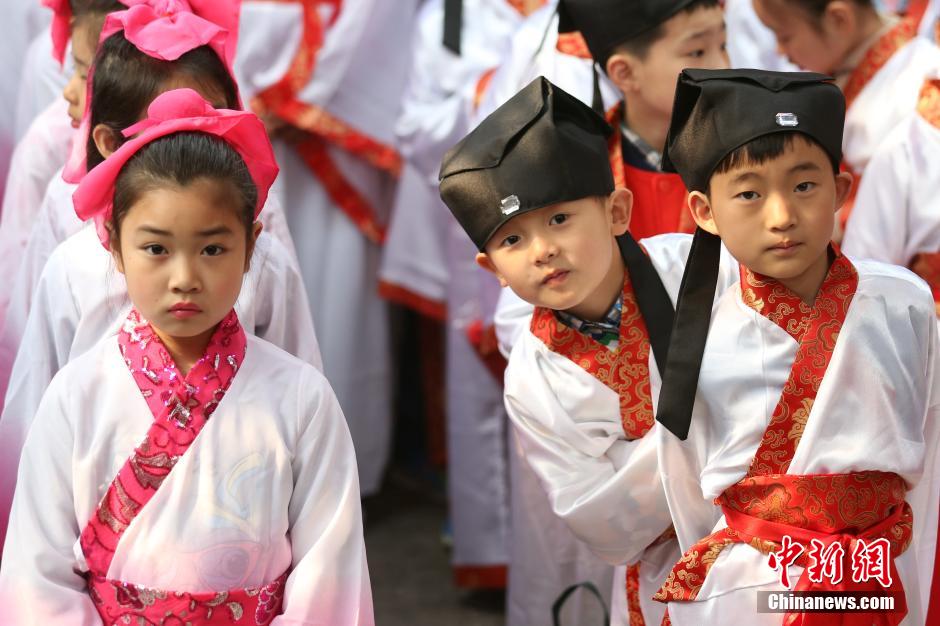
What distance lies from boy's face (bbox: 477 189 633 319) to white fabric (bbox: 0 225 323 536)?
546mm

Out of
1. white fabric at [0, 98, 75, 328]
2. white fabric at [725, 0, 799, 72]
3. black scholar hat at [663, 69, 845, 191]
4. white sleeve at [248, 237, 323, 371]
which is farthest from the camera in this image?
white fabric at [725, 0, 799, 72]

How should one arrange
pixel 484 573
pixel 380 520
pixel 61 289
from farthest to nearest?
1. pixel 380 520
2. pixel 484 573
3. pixel 61 289

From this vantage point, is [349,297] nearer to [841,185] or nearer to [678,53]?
[678,53]

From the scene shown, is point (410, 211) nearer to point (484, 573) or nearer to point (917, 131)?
point (484, 573)

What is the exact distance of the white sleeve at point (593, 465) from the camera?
2402 mm

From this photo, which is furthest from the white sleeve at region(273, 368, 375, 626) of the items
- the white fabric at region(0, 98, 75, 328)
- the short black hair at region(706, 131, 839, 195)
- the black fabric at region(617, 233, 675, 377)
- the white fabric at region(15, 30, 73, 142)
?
the white fabric at region(15, 30, 73, 142)

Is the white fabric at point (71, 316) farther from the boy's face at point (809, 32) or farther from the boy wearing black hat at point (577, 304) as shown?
the boy's face at point (809, 32)

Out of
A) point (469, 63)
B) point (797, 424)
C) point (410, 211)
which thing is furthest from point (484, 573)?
point (797, 424)

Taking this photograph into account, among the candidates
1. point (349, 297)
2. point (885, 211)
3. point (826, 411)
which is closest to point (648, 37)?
point (885, 211)

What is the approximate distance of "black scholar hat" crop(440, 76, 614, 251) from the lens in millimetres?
2283

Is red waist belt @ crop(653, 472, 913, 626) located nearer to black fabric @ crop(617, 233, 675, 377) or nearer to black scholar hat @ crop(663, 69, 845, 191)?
black fabric @ crop(617, 233, 675, 377)

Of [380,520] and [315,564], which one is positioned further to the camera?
[380,520]

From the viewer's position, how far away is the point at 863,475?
Answer: 7.13 ft

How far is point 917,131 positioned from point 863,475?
1.21 m
